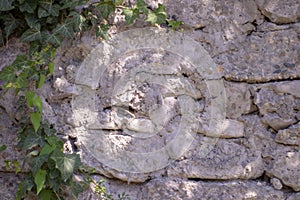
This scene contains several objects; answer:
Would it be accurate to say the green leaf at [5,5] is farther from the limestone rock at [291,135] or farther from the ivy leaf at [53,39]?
the limestone rock at [291,135]

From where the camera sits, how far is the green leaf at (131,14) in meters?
1.77

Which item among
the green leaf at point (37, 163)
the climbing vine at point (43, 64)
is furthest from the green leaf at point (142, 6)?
the green leaf at point (37, 163)

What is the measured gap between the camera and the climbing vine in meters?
1.67

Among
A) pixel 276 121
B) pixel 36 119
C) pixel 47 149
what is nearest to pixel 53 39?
pixel 36 119

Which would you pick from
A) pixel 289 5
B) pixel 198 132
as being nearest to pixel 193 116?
pixel 198 132

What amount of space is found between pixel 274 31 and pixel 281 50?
8cm

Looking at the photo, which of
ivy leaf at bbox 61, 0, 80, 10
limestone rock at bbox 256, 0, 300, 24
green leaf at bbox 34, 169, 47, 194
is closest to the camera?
green leaf at bbox 34, 169, 47, 194

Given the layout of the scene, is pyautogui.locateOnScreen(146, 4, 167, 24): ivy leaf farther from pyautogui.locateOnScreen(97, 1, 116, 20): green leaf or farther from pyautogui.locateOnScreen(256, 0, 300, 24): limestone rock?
pyautogui.locateOnScreen(256, 0, 300, 24): limestone rock

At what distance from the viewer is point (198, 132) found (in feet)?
5.99

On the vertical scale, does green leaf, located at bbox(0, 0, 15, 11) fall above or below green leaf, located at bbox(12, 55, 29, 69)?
above

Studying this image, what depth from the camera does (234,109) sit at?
1.84 m

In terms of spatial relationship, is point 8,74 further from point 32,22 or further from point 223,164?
point 223,164

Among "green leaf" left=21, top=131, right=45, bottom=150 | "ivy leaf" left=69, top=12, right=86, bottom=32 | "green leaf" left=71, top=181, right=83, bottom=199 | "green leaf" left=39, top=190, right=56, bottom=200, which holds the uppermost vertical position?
"ivy leaf" left=69, top=12, right=86, bottom=32

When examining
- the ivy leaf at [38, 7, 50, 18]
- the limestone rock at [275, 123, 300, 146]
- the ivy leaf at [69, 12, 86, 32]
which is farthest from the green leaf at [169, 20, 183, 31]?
the limestone rock at [275, 123, 300, 146]
